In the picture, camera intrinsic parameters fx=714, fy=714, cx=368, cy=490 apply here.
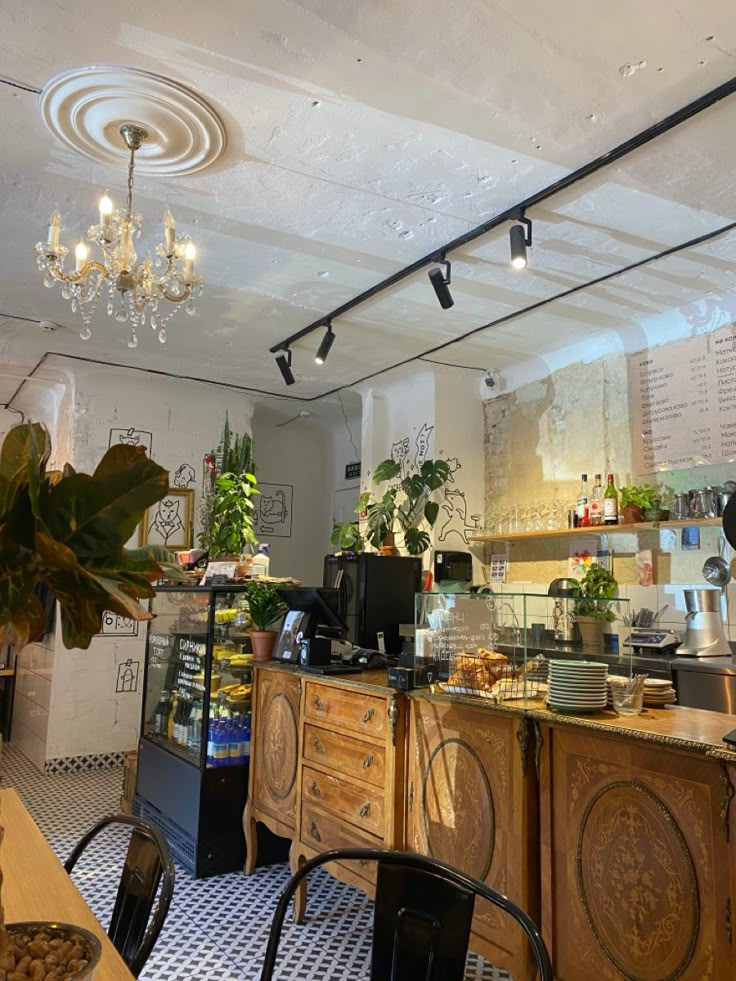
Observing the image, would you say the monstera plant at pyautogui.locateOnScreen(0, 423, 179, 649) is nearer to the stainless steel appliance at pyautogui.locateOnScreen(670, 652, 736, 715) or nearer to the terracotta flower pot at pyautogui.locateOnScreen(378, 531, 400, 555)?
the stainless steel appliance at pyautogui.locateOnScreen(670, 652, 736, 715)

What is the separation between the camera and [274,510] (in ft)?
25.8

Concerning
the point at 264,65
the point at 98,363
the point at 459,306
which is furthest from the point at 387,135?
the point at 98,363

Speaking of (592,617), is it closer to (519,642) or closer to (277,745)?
(519,642)

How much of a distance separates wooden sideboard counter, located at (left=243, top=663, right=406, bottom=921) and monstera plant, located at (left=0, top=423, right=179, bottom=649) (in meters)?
2.07

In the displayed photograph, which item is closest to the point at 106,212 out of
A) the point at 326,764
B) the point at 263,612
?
the point at 263,612

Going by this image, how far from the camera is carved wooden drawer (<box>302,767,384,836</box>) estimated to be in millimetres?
2795

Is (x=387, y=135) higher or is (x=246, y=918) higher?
(x=387, y=135)

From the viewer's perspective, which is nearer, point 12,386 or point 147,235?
point 147,235

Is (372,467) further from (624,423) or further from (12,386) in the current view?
(12,386)

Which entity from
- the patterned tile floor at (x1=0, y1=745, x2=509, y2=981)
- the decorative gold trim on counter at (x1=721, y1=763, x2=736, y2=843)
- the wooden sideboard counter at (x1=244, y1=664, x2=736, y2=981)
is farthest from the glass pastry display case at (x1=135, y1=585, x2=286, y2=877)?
the decorative gold trim on counter at (x1=721, y1=763, x2=736, y2=843)

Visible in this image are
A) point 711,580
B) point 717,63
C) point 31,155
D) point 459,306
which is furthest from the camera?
point 459,306

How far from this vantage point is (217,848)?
11.8ft

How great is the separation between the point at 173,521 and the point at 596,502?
3556mm

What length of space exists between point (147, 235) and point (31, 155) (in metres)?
0.72
